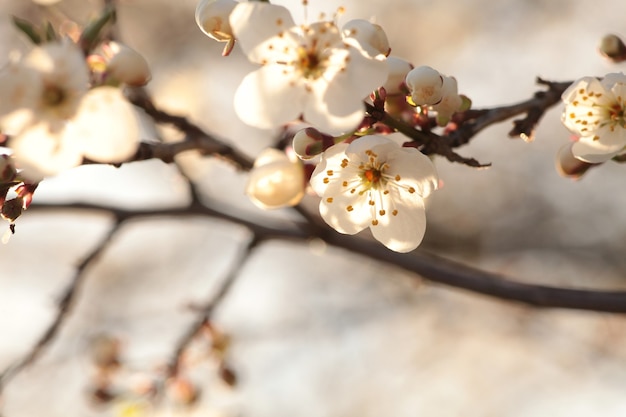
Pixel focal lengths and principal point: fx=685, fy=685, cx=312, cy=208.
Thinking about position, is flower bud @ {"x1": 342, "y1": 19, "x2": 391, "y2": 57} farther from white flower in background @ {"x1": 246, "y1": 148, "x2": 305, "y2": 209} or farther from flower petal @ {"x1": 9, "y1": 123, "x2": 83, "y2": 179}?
flower petal @ {"x1": 9, "y1": 123, "x2": 83, "y2": 179}

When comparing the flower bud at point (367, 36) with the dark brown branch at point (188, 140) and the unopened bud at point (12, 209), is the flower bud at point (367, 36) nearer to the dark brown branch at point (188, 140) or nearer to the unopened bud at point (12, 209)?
the dark brown branch at point (188, 140)

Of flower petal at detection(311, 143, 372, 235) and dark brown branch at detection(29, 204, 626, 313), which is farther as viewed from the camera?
dark brown branch at detection(29, 204, 626, 313)

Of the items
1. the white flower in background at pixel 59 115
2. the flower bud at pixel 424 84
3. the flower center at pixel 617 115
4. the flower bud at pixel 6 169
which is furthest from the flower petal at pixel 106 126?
the flower center at pixel 617 115

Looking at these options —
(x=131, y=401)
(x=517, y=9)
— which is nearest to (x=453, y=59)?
(x=517, y=9)

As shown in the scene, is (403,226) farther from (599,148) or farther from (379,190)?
(599,148)

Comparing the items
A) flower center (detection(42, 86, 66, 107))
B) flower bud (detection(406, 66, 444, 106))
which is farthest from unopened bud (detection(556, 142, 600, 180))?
flower center (detection(42, 86, 66, 107))

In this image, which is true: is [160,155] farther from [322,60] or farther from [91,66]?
[322,60]
